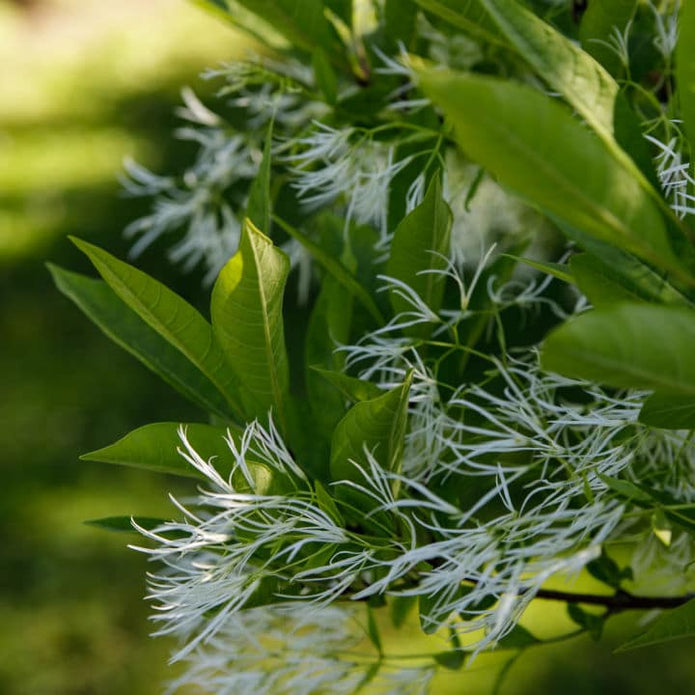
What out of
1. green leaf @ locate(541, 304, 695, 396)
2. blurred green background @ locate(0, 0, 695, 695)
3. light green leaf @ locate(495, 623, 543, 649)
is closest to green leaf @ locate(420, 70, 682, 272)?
green leaf @ locate(541, 304, 695, 396)

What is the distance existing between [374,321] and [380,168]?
103mm

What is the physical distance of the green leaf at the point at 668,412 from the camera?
1.40 feet

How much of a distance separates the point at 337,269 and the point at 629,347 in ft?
0.90

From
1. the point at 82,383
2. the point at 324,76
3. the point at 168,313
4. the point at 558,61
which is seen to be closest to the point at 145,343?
the point at 168,313

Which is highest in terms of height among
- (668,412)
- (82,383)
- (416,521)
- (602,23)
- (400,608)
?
(602,23)

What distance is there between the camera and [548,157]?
1.12ft

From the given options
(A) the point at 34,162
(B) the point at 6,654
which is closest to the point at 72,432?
(B) the point at 6,654

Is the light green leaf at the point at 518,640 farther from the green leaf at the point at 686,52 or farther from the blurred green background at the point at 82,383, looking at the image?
the green leaf at the point at 686,52

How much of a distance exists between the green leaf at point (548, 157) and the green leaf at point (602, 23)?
0.24 meters

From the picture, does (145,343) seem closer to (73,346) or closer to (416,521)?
(416,521)

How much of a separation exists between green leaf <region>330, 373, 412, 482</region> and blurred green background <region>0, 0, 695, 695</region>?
0.77ft

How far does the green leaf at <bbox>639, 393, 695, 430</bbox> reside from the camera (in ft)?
1.40

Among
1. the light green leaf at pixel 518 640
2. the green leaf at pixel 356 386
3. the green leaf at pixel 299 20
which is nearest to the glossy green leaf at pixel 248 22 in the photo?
the green leaf at pixel 299 20

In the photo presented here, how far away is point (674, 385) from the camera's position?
0.36m
